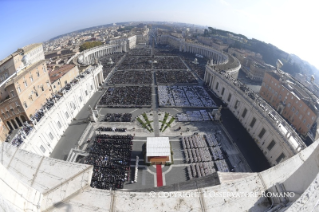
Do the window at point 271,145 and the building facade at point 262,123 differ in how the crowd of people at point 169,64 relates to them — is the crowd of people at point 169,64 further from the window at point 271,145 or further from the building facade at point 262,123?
the window at point 271,145

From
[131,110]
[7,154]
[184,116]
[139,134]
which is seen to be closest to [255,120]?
[184,116]

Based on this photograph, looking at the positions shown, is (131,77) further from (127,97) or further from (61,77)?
(61,77)

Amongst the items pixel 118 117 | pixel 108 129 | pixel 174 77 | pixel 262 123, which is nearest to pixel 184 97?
pixel 174 77

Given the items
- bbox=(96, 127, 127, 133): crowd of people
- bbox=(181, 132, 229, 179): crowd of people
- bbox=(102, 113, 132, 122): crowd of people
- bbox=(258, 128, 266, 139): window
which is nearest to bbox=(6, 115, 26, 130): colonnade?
bbox=(96, 127, 127, 133): crowd of people

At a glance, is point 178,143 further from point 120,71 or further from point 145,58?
point 145,58

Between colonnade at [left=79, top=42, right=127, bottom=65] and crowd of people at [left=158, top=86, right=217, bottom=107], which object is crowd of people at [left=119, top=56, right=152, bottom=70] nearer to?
colonnade at [left=79, top=42, right=127, bottom=65]

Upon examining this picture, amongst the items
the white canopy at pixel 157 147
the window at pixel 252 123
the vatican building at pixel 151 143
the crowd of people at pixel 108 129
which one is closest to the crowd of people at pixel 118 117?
the vatican building at pixel 151 143
